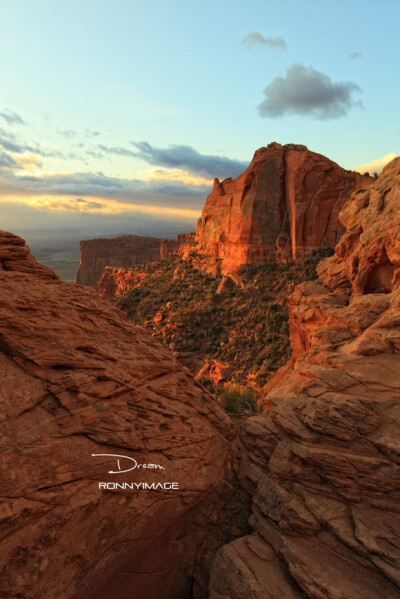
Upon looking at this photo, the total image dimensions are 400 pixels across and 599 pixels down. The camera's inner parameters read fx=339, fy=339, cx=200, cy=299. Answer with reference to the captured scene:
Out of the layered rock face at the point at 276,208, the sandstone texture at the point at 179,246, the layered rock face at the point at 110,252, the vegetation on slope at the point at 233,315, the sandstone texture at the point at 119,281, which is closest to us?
the vegetation on slope at the point at 233,315

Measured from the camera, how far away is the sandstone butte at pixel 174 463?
7.20 m

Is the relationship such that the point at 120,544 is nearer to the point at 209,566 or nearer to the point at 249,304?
the point at 209,566

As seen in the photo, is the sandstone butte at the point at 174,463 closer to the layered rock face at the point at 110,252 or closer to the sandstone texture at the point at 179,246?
the sandstone texture at the point at 179,246

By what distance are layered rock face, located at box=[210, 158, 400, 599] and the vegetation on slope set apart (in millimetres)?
27860

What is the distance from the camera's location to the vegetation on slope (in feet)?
140

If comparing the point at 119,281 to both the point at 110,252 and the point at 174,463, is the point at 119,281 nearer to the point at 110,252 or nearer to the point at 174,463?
the point at 110,252

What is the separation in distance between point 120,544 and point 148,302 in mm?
56382

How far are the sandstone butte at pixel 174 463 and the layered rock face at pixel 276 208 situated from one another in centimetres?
4511

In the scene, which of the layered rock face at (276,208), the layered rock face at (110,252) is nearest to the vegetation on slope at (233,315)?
the layered rock face at (276,208)

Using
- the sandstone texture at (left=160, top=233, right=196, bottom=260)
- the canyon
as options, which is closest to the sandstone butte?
the canyon

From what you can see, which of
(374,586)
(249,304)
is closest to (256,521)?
(374,586)

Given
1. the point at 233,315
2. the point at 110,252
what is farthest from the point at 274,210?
the point at 110,252

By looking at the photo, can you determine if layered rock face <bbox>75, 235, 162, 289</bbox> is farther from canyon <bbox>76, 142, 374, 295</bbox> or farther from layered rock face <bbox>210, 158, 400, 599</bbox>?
layered rock face <bbox>210, 158, 400, 599</bbox>

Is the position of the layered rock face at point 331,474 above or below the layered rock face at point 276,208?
below
